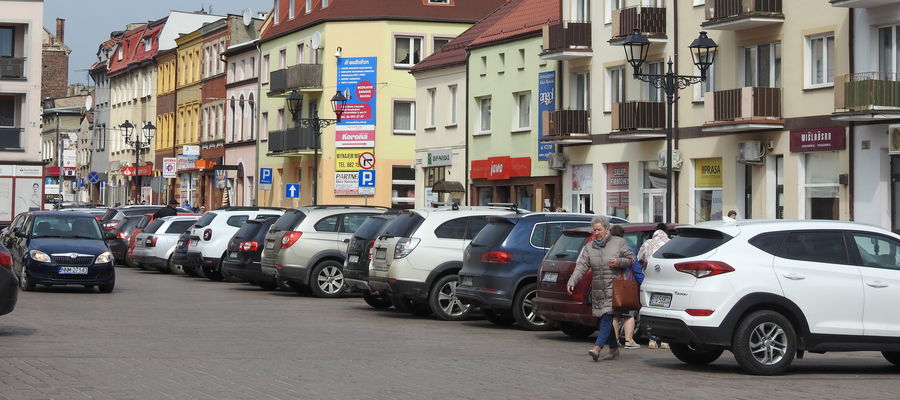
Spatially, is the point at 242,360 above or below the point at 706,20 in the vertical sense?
below

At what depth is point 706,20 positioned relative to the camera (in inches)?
1505

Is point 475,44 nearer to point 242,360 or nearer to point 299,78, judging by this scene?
point 299,78

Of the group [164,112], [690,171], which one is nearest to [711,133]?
[690,171]

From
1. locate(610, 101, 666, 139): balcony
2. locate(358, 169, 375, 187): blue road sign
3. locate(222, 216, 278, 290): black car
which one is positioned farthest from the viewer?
locate(358, 169, 375, 187): blue road sign

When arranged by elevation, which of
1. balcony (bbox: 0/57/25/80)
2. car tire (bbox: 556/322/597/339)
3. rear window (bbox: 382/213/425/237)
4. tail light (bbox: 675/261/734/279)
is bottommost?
car tire (bbox: 556/322/597/339)

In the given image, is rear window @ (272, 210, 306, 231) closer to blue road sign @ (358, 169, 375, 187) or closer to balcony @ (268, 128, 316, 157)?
blue road sign @ (358, 169, 375, 187)

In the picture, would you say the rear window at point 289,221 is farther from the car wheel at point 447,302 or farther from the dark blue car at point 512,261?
the dark blue car at point 512,261

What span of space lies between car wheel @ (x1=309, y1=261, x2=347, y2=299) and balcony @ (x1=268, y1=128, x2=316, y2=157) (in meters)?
38.2

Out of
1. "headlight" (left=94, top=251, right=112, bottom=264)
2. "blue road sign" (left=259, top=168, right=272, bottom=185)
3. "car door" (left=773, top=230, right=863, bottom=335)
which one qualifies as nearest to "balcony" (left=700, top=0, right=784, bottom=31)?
"headlight" (left=94, top=251, right=112, bottom=264)

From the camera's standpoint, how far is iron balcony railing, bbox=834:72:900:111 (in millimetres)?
31859

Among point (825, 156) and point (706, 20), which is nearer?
point (825, 156)

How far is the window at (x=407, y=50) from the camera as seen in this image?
6731 cm

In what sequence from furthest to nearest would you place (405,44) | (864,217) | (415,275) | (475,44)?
1. (405,44)
2. (475,44)
3. (864,217)
4. (415,275)

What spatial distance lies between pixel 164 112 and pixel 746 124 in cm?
6405
